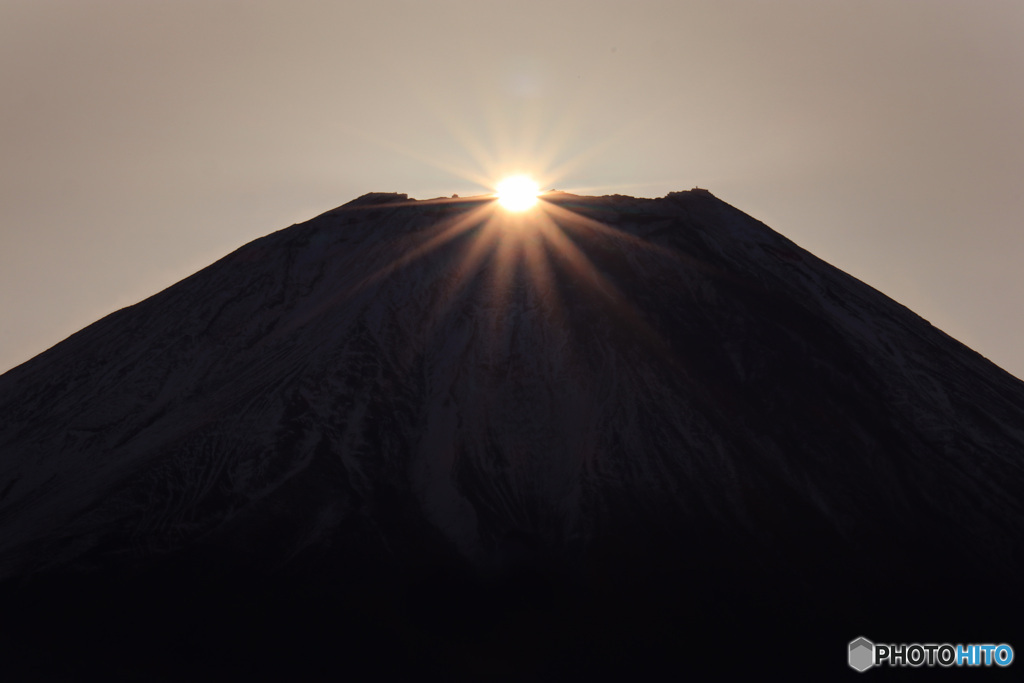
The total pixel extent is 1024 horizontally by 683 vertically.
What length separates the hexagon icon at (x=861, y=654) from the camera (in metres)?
39.5

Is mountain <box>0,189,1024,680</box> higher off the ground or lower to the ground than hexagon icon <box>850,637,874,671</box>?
higher

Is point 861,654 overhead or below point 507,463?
below

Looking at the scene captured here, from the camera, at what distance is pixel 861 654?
39812 mm

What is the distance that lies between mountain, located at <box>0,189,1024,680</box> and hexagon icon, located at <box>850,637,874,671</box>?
0.69 meters

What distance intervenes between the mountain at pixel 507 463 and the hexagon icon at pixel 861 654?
0.69 m

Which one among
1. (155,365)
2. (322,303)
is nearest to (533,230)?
(322,303)

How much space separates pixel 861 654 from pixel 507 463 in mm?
17071

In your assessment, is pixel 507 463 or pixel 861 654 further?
pixel 507 463

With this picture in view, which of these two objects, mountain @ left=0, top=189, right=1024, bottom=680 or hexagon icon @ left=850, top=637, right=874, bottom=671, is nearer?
hexagon icon @ left=850, top=637, right=874, bottom=671

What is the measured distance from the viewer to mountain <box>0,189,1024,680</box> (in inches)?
1599

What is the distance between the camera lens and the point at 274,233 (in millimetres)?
67562

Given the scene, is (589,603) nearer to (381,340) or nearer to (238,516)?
(238,516)

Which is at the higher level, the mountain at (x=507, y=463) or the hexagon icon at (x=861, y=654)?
the mountain at (x=507, y=463)

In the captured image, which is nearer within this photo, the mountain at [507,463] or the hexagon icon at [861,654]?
the hexagon icon at [861,654]
